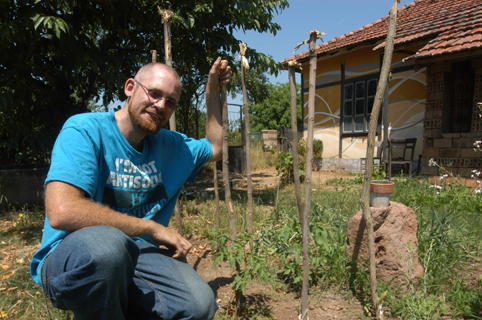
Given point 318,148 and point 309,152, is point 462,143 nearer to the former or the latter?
point 318,148

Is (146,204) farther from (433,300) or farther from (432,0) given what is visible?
(432,0)

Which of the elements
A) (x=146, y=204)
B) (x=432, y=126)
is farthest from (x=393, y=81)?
(x=146, y=204)

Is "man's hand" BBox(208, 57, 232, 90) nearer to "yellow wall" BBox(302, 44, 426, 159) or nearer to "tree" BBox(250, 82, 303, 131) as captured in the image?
"yellow wall" BBox(302, 44, 426, 159)

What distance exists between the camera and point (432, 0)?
916cm

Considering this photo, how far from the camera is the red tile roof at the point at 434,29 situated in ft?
18.5

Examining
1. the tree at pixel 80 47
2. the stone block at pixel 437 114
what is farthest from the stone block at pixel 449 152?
the tree at pixel 80 47

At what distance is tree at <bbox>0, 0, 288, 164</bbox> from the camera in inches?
148

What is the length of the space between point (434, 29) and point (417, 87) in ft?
4.26

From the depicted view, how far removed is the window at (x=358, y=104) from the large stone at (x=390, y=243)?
7.02m

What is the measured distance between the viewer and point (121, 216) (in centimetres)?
145

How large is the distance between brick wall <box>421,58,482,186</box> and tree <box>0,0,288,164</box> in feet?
11.5

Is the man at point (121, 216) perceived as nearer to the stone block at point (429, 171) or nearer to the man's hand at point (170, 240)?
Result: the man's hand at point (170, 240)

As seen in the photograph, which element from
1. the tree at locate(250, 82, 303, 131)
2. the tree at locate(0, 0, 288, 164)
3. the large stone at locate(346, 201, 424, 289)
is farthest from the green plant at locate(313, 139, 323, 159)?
the tree at locate(250, 82, 303, 131)

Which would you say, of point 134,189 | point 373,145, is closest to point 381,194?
point 373,145
